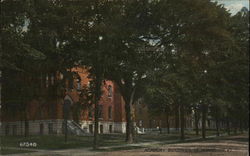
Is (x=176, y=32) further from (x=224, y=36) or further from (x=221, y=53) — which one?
(x=221, y=53)

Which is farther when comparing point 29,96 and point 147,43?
point 29,96

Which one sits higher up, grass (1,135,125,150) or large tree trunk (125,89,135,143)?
large tree trunk (125,89,135,143)

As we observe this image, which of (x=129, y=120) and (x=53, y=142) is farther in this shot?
(x=129, y=120)

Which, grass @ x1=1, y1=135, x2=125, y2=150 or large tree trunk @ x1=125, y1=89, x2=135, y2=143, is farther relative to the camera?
large tree trunk @ x1=125, y1=89, x2=135, y2=143

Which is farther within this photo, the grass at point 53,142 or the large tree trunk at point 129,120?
the large tree trunk at point 129,120

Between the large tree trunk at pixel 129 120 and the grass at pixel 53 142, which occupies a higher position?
the large tree trunk at pixel 129 120

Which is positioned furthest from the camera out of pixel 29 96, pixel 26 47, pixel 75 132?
pixel 75 132

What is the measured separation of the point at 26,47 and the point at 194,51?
587 inches

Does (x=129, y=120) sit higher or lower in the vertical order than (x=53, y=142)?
higher

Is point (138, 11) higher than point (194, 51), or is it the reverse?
point (138, 11)

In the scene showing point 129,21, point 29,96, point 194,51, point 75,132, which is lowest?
point 75,132

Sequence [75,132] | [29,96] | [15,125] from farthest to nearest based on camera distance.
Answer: [15,125], [75,132], [29,96]

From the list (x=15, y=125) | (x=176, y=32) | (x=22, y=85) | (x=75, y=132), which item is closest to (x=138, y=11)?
(x=176, y=32)

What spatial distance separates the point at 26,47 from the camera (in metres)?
19.1
